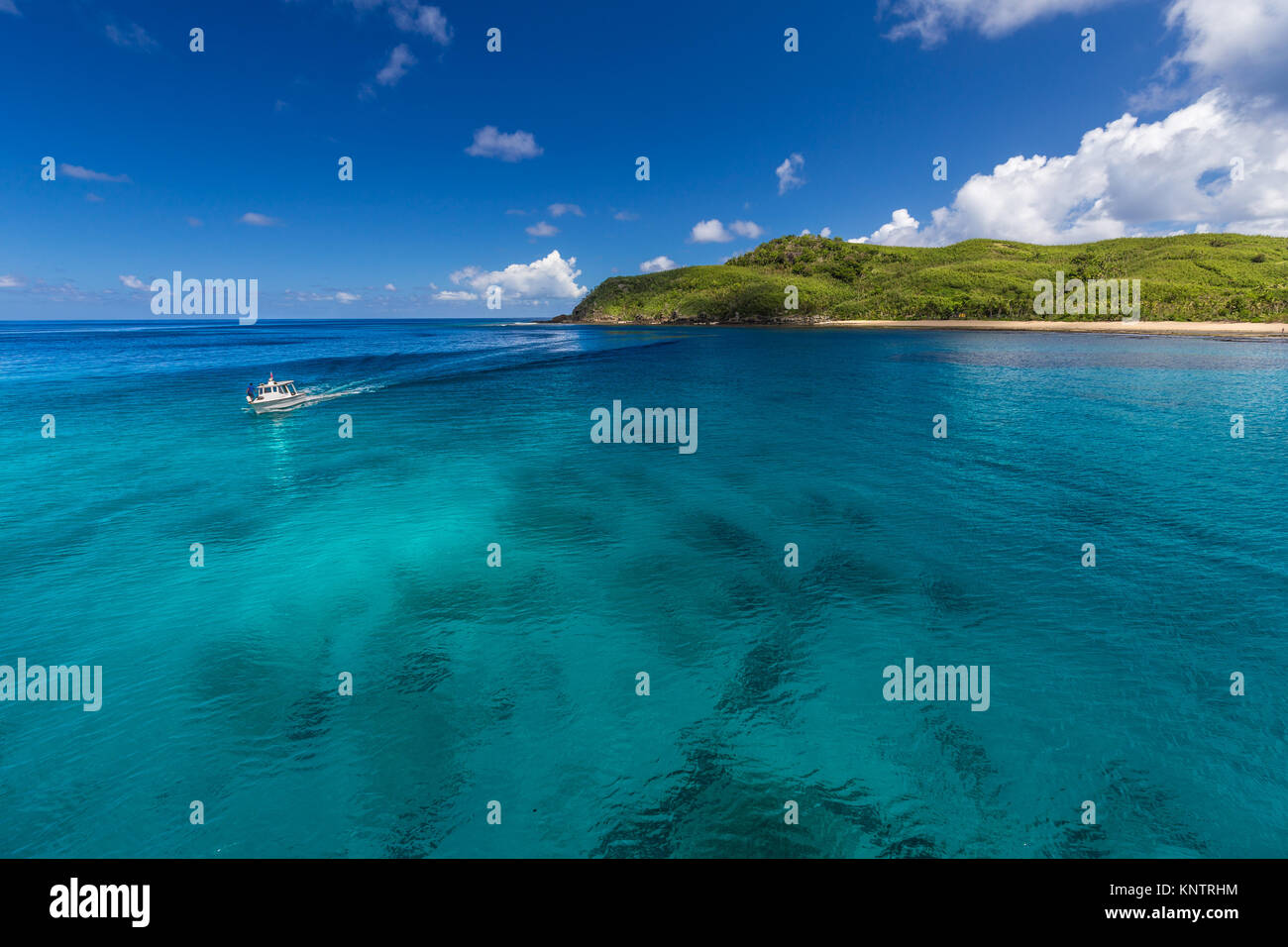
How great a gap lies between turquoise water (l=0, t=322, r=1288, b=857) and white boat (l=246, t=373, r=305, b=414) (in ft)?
53.7

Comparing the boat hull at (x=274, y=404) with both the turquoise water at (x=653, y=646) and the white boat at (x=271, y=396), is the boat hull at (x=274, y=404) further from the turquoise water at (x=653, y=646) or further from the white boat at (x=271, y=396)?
the turquoise water at (x=653, y=646)

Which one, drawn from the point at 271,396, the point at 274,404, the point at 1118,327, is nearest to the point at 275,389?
the point at 271,396

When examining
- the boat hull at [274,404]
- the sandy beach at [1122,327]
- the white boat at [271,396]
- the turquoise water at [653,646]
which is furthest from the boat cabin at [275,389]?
the sandy beach at [1122,327]

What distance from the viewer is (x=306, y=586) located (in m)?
21.3

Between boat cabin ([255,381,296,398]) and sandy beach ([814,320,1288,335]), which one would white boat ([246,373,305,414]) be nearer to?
boat cabin ([255,381,296,398])

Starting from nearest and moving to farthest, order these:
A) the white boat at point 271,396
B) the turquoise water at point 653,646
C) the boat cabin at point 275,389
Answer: the turquoise water at point 653,646 → the white boat at point 271,396 → the boat cabin at point 275,389

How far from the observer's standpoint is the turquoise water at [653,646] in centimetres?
1166

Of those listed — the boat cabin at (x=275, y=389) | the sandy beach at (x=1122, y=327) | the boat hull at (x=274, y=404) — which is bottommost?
the boat hull at (x=274, y=404)

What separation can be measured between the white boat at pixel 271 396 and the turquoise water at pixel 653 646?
16.4m

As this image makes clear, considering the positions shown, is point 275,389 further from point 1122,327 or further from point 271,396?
point 1122,327

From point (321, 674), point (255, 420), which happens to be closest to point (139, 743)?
point (321, 674)

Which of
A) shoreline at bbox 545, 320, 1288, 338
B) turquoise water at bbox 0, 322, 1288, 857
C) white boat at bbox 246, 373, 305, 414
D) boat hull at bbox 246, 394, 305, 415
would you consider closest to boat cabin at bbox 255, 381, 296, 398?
white boat at bbox 246, 373, 305, 414

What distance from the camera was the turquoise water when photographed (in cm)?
1166

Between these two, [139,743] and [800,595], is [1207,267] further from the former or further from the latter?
[139,743]
